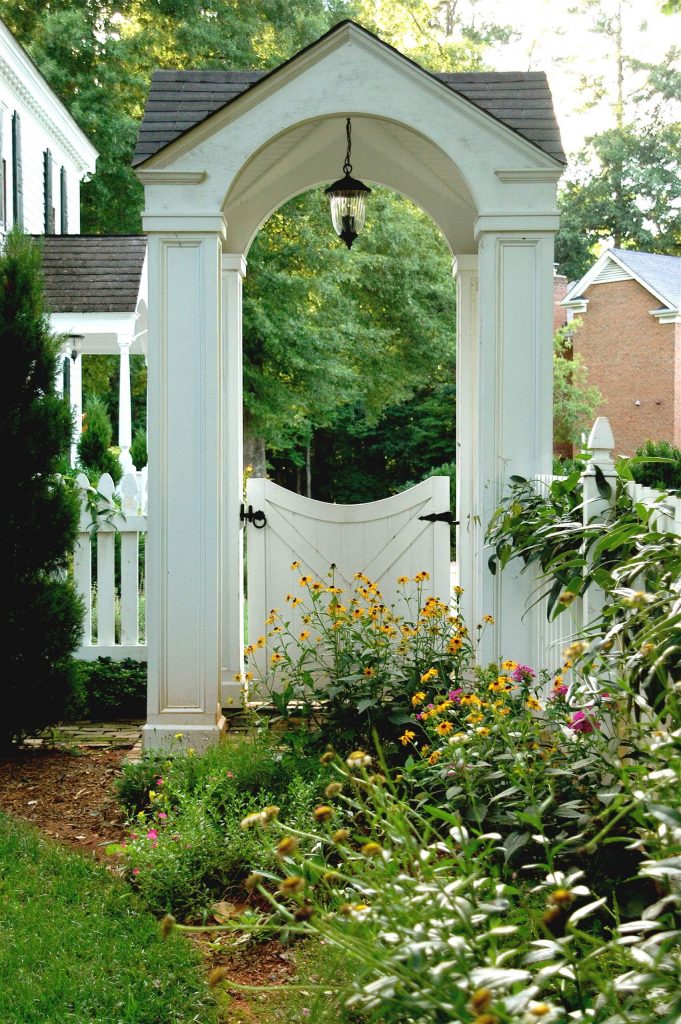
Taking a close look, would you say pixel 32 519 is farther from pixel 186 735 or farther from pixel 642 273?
pixel 642 273

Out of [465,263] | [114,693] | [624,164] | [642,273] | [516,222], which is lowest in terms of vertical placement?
[114,693]

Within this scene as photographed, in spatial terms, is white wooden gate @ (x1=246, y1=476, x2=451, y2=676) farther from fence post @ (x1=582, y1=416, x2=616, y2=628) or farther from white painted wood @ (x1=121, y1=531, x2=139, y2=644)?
fence post @ (x1=582, y1=416, x2=616, y2=628)

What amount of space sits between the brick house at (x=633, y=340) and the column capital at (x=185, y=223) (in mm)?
24699

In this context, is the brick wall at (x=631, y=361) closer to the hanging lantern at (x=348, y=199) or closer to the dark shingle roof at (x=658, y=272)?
the dark shingle roof at (x=658, y=272)

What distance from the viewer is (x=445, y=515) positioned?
→ 6.53 m

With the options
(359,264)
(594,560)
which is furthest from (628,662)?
(359,264)

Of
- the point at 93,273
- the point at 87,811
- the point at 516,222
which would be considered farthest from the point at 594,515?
the point at 93,273

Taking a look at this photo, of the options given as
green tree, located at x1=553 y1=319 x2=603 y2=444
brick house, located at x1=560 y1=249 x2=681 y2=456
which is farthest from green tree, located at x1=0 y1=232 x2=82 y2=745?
brick house, located at x1=560 y1=249 x2=681 y2=456

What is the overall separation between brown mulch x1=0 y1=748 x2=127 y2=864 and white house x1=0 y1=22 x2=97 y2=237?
10587mm

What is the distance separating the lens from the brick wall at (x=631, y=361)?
95.4 feet

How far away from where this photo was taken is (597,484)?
4031mm

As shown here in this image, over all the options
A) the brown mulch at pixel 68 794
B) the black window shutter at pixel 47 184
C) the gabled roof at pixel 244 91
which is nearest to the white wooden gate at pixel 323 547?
the brown mulch at pixel 68 794

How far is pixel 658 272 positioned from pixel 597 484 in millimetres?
28202

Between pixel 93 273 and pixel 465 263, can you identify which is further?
pixel 93 273
